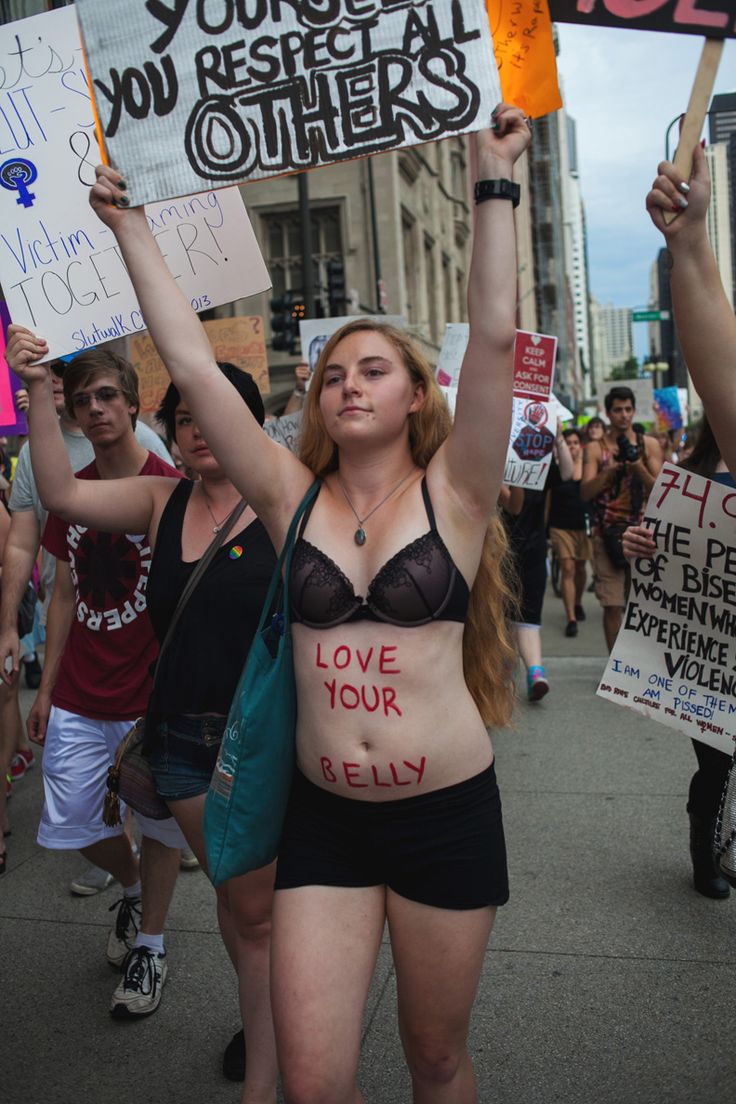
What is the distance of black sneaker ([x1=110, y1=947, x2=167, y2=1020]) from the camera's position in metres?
3.51

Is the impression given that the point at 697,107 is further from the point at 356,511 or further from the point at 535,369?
the point at 535,369

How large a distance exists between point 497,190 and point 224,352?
562cm

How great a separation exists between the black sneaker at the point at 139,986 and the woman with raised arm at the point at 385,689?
1.47 metres

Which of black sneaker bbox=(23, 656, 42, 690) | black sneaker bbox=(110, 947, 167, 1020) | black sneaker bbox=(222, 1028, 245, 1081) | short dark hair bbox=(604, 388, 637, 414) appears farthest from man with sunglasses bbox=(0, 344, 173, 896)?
black sneaker bbox=(23, 656, 42, 690)

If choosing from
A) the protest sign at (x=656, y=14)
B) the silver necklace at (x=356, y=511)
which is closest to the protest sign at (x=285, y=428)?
the silver necklace at (x=356, y=511)

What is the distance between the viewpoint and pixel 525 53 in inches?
93.7

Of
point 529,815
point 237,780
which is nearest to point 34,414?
point 237,780

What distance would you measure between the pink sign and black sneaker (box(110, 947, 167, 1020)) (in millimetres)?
5179

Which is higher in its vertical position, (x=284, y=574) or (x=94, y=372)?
(x=94, y=372)

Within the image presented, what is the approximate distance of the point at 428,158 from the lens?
35.9m

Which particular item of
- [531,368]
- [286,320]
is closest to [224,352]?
[531,368]

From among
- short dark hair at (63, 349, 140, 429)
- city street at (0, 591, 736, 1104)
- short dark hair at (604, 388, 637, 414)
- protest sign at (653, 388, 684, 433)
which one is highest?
short dark hair at (63, 349, 140, 429)

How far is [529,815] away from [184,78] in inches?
153

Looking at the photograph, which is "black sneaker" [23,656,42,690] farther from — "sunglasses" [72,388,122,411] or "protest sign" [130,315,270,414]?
"sunglasses" [72,388,122,411]
